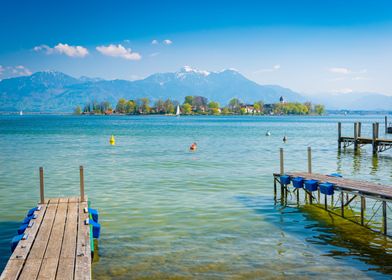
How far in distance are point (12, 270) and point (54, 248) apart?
178 cm

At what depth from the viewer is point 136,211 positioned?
21.7 metres

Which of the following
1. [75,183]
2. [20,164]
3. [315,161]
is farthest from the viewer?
[315,161]

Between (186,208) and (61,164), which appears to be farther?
(61,164)

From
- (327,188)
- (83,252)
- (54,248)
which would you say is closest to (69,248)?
(54,248)

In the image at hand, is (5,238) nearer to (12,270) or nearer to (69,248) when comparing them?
(69,248)

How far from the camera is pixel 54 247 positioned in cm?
1195

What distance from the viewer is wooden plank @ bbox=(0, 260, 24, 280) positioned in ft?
31.9

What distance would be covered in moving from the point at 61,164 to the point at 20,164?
369cm

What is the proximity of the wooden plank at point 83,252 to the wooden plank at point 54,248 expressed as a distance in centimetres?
50

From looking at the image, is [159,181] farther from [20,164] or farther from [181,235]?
[20,164]

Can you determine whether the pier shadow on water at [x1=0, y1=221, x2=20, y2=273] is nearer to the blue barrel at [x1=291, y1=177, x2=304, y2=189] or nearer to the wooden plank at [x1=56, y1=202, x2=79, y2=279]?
the wooden plank at [x1=56, y1=202, x2=79, y2=279]

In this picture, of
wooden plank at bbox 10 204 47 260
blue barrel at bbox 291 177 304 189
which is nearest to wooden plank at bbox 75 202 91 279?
wooden plank at bbox 10 204 47 260

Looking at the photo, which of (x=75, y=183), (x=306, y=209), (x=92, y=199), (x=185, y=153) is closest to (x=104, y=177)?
(x=75, y=183)

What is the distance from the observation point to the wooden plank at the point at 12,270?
383 inches
